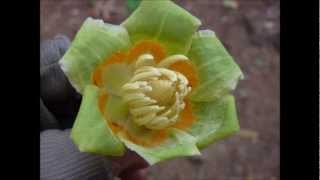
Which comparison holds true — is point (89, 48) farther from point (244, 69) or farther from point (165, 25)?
point (244, 69)

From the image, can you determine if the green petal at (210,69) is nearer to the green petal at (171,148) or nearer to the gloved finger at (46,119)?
the green petal at (171,148)

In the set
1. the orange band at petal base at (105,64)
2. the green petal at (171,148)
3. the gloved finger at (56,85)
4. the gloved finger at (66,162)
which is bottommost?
the gloved finger at (66,162)

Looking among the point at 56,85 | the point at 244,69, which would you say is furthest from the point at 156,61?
the point at 244,69

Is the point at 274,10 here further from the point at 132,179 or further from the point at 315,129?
the point at 132,179

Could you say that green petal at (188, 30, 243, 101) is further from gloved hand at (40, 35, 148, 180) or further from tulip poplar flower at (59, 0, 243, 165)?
gloved hand at (40, 35, 148, 180)

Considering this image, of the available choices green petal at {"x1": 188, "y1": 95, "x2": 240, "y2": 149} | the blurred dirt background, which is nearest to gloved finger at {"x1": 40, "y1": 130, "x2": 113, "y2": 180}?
green petal at {"x1": 188, "y1": 95, "x2": 240, "y2": 149}

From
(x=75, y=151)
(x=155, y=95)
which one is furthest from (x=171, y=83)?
(x=75, y=151)

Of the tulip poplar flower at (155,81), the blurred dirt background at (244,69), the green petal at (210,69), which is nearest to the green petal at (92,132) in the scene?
the tulip poplar flower at (155,81)
